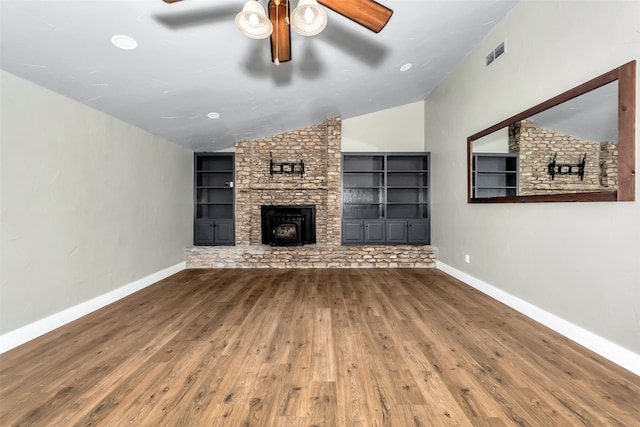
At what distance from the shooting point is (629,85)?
1822 mm

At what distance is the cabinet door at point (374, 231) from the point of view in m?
5.34

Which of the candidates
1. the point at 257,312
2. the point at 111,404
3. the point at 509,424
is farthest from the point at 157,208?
the point at 509,424

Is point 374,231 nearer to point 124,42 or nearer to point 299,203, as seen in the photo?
point 299,203

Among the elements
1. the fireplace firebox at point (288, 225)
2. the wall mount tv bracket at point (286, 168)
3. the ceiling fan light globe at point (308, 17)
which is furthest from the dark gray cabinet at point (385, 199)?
the ceiling fan light globe at point (308, 17)

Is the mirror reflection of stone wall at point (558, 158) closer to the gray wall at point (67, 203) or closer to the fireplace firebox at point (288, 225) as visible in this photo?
the fireplace firebox at point (288, 225)

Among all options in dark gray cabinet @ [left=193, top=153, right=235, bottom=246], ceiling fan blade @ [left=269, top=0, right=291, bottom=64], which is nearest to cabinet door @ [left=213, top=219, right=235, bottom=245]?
dark gray cabinet @ [left=193, top=153, right=235, bottom=246]

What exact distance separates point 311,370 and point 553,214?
2483 mm

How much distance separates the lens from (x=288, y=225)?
539cm

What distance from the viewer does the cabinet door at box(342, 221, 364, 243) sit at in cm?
536

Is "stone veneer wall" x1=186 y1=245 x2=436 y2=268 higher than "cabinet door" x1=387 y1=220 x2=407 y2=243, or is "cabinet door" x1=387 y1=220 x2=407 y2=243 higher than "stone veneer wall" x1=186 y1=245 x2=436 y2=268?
"cabinet door" x1=387 y1=220 x2=407 y2=243

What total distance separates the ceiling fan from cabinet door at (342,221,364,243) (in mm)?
3794

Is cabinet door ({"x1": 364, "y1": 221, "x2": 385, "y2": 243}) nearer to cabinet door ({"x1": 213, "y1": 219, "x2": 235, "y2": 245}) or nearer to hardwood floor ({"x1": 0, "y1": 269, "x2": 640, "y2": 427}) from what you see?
hardwood floor ({"x1": 0, "y1": 269, "x2": 640, "y2": 427})

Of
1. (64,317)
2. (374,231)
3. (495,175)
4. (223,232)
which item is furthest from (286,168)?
(64,317)

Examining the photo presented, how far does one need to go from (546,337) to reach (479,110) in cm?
277
